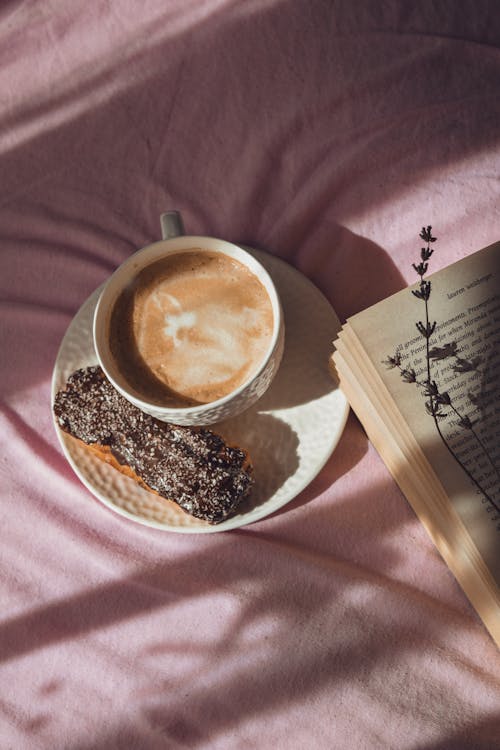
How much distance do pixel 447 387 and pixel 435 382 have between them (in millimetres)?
18

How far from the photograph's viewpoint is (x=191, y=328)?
88 centimetres

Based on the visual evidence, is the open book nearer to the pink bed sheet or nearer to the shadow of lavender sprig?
the shadow of lavender sprig

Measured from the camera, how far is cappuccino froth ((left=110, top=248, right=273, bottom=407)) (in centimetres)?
87

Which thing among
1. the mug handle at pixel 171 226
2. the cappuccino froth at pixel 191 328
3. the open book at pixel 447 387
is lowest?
the open book at pixel 447 387

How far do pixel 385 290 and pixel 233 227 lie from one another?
0.24 m

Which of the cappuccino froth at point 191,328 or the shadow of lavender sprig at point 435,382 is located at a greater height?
the cappuccino froth at point 191,328

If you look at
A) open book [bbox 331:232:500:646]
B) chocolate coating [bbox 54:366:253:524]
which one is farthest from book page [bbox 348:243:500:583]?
chocolate coating [bbox 54:366:253:524]

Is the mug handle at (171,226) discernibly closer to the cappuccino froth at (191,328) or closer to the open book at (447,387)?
the cappuccino froth at (191,328)

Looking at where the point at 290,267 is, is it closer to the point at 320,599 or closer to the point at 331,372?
the point at 331,372

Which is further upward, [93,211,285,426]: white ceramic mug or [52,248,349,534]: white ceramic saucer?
[93,211,285,426]: white ceramic mug

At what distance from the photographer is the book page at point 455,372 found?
83 cm

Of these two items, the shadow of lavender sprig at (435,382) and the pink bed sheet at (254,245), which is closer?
the shadow of lavender sprig at (435,382)

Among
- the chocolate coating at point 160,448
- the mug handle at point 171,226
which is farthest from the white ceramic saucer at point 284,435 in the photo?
the mug handle at point 171,226

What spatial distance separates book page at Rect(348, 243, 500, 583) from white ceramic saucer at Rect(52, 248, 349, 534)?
0.35 ft
